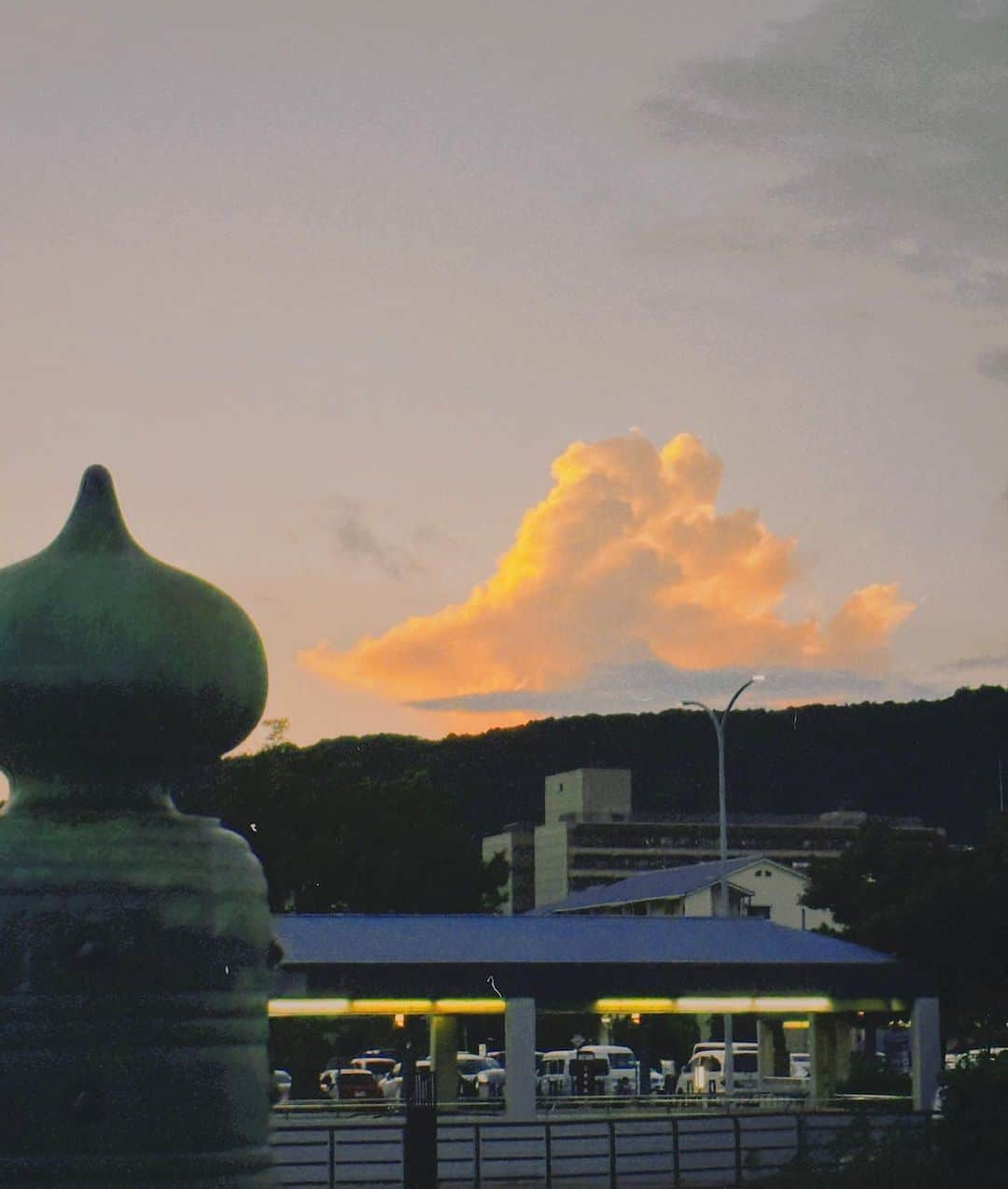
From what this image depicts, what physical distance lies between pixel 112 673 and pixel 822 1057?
46.8 m

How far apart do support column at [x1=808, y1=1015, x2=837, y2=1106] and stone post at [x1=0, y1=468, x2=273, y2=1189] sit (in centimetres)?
4414

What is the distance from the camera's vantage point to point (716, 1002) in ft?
145

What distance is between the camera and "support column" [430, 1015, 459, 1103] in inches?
2037

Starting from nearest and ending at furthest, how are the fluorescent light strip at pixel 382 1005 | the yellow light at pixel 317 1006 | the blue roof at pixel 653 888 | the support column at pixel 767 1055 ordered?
the yellow light at pixel 317 1006 → the fluorescent light strip at pixel 382 1005 → the support column at pixel 767 1055 → the blue roof at pixel 653 888

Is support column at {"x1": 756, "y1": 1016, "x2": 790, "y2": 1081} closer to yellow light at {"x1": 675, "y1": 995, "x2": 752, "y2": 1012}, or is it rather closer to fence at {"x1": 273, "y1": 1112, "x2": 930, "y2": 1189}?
yellow light at {"x1": 675, "y1": 995, "x2": 752, "y2": 1012}

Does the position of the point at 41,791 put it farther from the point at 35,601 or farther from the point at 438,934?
the point at 438,934

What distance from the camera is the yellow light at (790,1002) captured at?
146 feet

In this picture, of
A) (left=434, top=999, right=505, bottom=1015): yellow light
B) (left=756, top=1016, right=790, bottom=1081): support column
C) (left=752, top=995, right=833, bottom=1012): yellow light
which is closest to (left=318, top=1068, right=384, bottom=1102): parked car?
(left=756, top=1016, right=790, bottom=1081): support column

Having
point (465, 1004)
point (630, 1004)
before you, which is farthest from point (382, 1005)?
point (630, 1004)

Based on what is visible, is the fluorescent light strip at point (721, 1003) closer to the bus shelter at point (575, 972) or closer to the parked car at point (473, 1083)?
the bus shelter at point (575, 972)

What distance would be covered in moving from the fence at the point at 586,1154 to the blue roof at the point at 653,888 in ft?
186

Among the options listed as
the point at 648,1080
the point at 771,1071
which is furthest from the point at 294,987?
the point at 771,1071

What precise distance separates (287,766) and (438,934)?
44153mm

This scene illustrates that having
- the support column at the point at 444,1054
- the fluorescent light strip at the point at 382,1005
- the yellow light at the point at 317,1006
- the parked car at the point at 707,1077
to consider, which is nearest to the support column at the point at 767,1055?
the parked car at the point at 707,1077
